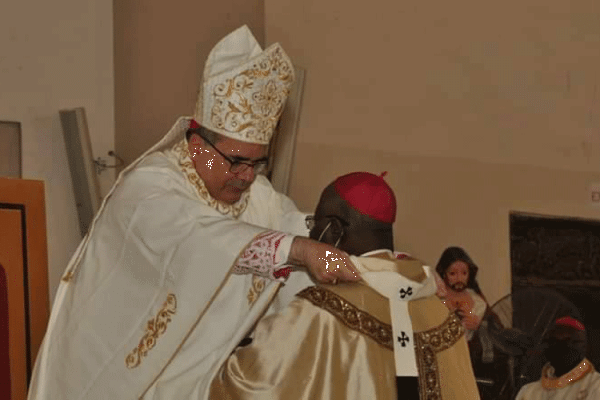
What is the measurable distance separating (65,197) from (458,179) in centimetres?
191

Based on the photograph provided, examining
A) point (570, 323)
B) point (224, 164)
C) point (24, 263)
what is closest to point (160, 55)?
point (24, 263)

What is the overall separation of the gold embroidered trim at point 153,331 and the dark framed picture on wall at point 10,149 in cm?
256

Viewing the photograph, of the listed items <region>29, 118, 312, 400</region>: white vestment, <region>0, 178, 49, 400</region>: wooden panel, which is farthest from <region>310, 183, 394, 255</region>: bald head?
<region>0, 178, 49, 400</region>: wooden panel

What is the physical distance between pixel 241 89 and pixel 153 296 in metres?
0.80

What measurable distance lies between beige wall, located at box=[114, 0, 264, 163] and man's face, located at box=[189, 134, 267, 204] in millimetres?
2298

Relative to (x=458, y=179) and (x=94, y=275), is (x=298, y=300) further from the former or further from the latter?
(x=458, y=179)

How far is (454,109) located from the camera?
7.93 metres

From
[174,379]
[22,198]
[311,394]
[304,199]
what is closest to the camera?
[311,394]

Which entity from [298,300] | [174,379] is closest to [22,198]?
[174,379]

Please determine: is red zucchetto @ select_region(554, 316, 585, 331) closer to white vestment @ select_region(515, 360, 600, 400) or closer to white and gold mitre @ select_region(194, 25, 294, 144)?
white vestment @ select_region(515, 360, 600, 400)

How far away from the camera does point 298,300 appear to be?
492 centimetres

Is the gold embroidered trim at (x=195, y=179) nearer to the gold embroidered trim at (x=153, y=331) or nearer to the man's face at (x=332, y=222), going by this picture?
the gold embroidered trim at (x=153, y=331)

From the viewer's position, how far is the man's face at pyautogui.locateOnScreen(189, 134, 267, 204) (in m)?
5.46

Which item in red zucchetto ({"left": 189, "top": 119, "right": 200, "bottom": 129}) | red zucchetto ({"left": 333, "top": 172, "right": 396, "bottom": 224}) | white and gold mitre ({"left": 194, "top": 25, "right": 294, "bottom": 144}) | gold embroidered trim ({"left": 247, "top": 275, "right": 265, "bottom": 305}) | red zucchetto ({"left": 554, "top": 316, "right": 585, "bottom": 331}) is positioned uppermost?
white and gold mitre ({"left": 194, "top": 25, "right": 294, "bottom": 144})
